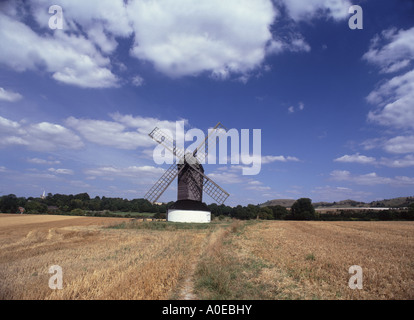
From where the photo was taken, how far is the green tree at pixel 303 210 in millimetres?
60453

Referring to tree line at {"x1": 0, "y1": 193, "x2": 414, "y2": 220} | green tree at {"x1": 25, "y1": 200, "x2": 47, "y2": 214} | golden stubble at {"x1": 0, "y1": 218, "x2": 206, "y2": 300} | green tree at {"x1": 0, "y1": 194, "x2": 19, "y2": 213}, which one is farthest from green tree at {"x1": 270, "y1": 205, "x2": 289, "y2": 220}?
green tree at {"x1": 0, "y1": 194, "x2": 19, "y2": 213}

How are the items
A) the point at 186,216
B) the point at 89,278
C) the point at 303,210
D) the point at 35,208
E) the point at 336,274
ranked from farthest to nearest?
the point at 35,208, the point at 303,210, the point at 186,216, the point at 336,274, the point at 89,278

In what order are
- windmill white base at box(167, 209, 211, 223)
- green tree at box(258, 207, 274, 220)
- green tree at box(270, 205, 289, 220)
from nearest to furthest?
1. windmill white base at box(167, 209, 211, 223)
2. green tree at box(258, 207, 274, 220)
3. green tree at box(270, 205, 289, 220)

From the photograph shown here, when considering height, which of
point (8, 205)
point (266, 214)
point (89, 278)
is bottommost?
point (266, 214)

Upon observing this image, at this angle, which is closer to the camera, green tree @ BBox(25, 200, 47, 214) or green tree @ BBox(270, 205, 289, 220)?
green tree @ BBox(25, 200, 47, 214)

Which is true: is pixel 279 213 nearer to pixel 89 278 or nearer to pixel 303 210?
pixel 303 210

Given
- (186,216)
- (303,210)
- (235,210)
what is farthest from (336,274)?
(235,210)

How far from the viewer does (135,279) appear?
6574 mm

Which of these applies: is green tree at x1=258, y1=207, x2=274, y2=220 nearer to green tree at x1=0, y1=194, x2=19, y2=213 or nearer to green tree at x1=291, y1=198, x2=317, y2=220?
green tree at x1=291, y1=198, x2=317, y2=220

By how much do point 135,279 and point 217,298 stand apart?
2.44 meters

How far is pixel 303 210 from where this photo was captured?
6272 cm

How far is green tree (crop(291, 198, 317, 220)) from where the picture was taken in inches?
2380
